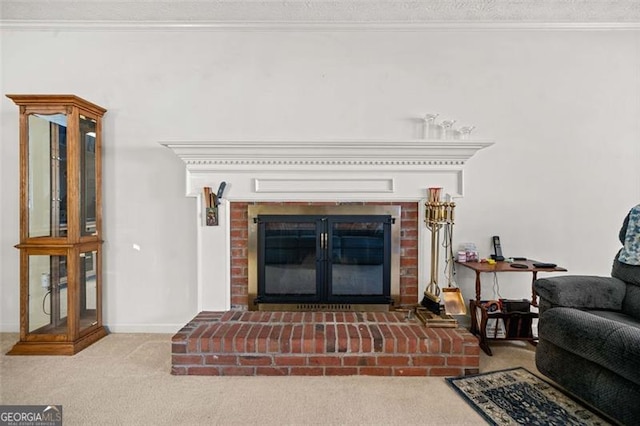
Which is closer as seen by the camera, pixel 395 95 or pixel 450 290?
pixel 450 290

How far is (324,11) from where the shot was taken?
2.49 m

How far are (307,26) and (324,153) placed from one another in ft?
3.43

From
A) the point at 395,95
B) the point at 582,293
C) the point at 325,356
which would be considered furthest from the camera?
the point at 395,95

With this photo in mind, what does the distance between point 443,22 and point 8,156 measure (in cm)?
363

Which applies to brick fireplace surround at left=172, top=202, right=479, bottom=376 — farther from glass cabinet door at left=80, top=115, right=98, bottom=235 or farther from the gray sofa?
glass cabinet door at left=80, top=115, right=98, bottom=235

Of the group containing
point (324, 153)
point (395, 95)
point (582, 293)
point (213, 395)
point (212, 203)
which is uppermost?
point (395, 95)

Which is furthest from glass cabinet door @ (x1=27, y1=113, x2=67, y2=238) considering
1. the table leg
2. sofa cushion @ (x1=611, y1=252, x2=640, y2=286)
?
sofa cushion @ (x1=611, y1=252, x2=640, y2=286)

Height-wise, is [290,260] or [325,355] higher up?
[290,260]

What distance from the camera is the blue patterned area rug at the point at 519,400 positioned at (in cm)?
158

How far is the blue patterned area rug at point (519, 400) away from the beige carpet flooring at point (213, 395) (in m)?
0.08

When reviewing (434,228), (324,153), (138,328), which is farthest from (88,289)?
(434,228)

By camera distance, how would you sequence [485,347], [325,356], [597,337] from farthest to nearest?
[485,347] < [325,356] < [597,337]

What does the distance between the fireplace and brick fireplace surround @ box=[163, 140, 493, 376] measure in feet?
0.26

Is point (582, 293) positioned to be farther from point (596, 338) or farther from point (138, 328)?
point (138, 328)
